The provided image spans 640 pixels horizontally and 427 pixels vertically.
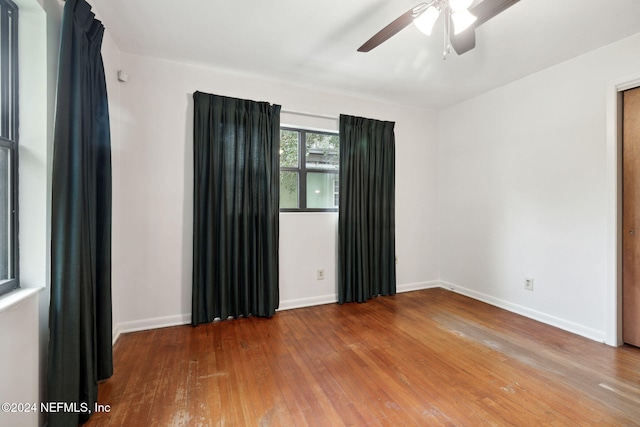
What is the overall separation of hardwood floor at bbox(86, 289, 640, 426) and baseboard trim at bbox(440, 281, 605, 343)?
0.11 m

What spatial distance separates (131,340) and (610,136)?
448cm

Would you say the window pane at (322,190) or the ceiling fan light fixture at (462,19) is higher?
the ceiling fan light fixture at (462,19)

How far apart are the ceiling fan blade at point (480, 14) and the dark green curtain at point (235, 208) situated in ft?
6.03

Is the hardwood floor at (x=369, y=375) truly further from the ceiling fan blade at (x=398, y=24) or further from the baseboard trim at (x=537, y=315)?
the ceiling fan blade at (x=398, y=24)

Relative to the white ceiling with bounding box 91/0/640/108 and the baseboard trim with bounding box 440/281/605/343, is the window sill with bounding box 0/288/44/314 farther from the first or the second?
the baseboard trim with bounding box 440/281/605/343

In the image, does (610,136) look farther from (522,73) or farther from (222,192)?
(222,192)

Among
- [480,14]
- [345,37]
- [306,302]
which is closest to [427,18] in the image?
[480,14]

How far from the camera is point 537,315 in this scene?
2.93m

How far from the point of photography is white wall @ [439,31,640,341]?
2503 millimetres

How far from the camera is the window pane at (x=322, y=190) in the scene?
133 inches

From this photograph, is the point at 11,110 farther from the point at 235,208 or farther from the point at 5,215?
the point at 235,208

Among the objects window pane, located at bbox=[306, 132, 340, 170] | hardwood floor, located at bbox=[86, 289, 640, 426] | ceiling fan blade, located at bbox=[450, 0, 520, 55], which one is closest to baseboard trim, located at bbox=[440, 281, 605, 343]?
hardwood floor, located at bbox=[86, 289, 640, 426]

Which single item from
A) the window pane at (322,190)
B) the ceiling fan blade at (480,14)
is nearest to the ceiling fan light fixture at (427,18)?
the ceiling fan blade at (480,14)

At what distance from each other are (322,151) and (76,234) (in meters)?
2.56
